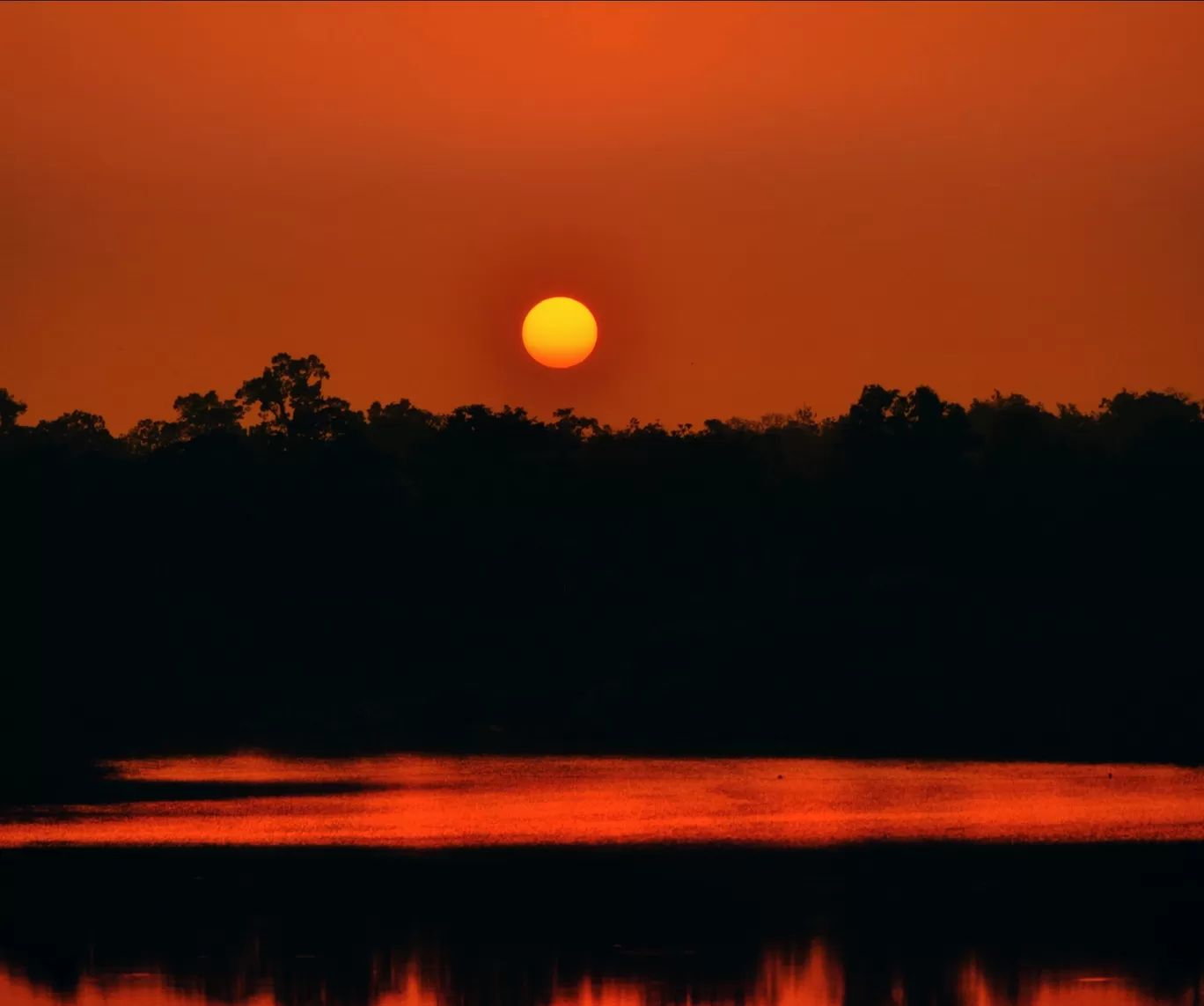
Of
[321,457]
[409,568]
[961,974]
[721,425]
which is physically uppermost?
[721,425]

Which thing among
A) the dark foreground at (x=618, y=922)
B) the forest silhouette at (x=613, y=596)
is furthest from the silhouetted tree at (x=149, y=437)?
the dark foreground at (x=618, y=922)

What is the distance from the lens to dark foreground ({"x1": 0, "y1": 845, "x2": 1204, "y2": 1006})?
18.6 meters

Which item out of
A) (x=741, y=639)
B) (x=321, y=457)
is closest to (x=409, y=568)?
(x=321, y=457)

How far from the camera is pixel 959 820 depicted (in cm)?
2908

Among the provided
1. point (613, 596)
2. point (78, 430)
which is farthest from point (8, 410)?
point (613, 596)

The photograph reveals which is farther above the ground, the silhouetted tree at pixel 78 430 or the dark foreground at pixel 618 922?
the silhouetted tree at pixel 78 430

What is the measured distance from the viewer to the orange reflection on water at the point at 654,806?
27.8 meters

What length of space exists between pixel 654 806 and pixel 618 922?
401 inches

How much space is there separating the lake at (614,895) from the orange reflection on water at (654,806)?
0.12 m

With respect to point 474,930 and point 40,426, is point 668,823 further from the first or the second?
point 40,426

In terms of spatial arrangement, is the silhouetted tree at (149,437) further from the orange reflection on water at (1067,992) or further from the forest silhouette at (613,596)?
the orange reflection on water at (1067,992)

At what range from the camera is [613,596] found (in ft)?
203

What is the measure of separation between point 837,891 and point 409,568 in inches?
1627

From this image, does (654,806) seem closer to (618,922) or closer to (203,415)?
(618,922)
